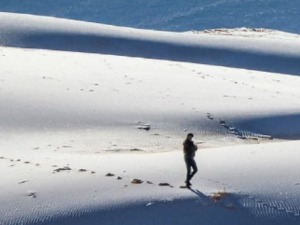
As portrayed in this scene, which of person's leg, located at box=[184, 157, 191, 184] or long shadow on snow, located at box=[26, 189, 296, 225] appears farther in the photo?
person's leg, located at box=[184, 157, 191, 184]

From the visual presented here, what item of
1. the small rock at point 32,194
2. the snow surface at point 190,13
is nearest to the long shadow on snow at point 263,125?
the small rock at point 32,194

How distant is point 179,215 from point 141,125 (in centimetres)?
720

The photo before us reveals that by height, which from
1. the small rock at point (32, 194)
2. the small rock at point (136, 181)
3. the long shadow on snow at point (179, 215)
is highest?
the small rock at point (136, 181)

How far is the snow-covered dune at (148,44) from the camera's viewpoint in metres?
35.2

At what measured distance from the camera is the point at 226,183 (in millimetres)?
14406

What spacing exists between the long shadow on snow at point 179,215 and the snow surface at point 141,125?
0.02 metres

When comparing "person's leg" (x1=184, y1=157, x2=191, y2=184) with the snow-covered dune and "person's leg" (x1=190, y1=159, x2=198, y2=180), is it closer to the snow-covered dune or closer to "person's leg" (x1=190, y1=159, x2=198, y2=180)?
"person's leg" (x1=190, y1=159, x2=198, y2=180)

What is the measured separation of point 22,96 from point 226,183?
9.21 meters

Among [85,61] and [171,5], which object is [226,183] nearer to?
[85,61]

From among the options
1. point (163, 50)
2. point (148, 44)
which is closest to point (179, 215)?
point (163, 50)

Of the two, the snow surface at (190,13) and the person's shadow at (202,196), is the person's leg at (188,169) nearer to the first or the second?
the person's shadow at (202,196)

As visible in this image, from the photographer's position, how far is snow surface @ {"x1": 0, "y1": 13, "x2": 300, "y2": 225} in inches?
537

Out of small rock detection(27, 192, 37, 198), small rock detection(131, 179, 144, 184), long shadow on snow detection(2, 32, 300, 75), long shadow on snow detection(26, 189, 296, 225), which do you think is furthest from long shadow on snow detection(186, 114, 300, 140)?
long shadow on snow detection(2, 32, 300, 75)

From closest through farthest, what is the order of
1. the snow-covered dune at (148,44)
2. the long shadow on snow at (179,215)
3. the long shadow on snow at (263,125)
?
the long shadow on snow at (179,215) → the long shadow on snow at (263,125) → the snow-covered dune at (148,44)
